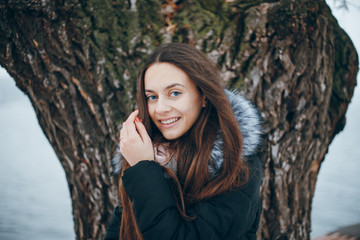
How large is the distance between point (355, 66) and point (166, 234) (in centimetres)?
215

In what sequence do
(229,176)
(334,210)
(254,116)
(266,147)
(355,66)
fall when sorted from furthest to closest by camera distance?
(334,210) < (355,66) < (266,147) < (254,116) < (229,176)

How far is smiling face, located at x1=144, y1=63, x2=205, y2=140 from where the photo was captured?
1522mm

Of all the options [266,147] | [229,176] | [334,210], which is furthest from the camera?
[334,210]

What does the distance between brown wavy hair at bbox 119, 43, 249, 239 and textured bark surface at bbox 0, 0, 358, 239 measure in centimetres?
45

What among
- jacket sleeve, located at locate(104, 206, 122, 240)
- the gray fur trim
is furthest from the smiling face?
jacket sleeve, located at locate(104, 206, 122, 240)

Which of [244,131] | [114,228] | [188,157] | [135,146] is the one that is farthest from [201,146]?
[114,228]

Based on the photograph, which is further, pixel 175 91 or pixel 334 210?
pixel 334 210

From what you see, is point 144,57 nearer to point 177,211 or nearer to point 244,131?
point 244,131

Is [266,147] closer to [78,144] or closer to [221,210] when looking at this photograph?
[221,210]

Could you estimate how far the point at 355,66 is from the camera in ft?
7.70

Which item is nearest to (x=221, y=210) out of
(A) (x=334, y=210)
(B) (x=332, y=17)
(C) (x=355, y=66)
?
(C) (x=355, y=66)

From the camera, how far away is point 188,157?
1576 millimetres

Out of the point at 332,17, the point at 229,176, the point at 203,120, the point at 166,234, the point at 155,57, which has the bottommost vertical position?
the point at 166,234

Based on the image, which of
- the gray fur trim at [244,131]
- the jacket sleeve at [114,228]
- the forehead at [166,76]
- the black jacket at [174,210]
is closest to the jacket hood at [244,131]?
the gray fur trim at [244,131]
